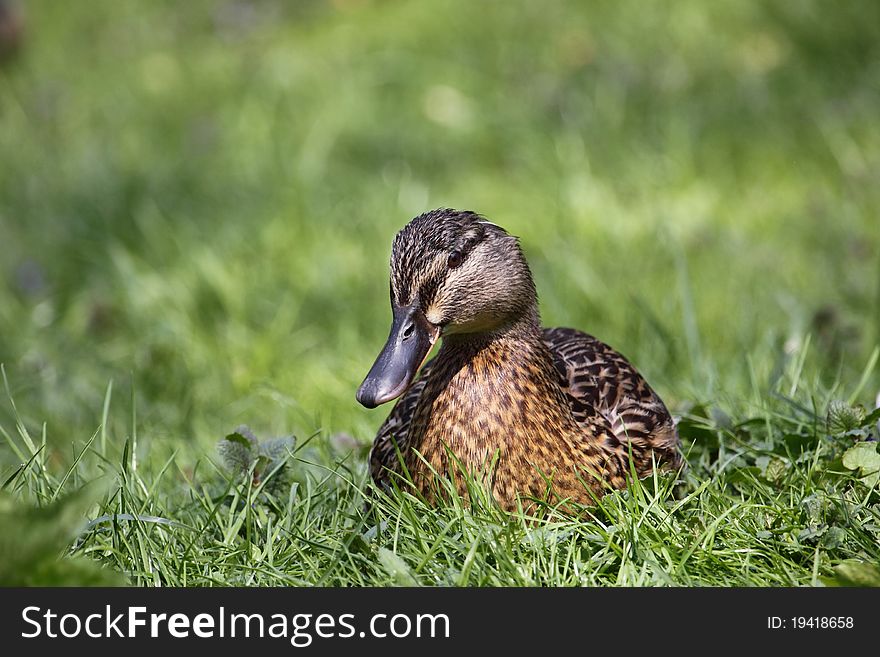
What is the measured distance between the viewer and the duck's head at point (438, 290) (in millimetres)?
2592

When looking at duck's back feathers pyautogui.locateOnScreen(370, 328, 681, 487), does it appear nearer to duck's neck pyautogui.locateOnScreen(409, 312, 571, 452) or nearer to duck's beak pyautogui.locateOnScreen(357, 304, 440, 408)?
duck's neck pyautogui.locateOnScreen(409, 312, 571, 452)

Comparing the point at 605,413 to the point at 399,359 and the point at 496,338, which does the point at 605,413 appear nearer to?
the point at 496,338

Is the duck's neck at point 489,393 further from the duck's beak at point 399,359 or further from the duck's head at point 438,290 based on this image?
the duck's beak at point 399,359

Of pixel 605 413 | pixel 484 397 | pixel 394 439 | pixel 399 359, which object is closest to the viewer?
pixel 399 359

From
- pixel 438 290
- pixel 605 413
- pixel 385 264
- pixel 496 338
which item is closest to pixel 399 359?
pixel 438 290

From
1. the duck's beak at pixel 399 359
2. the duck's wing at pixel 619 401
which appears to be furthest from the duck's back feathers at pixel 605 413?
the duck's beak at pixel 399 359

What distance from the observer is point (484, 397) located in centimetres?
276

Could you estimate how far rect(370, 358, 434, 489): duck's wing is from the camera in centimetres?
286

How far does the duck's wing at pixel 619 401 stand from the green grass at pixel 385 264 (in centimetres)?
12

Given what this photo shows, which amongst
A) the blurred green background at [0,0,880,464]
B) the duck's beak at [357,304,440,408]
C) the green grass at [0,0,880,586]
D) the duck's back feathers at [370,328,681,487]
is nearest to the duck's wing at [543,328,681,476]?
the duck's back feathers at [370,328,681,487]

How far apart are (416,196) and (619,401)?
8.82 ft

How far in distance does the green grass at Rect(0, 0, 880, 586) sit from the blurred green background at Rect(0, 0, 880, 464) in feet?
0.07

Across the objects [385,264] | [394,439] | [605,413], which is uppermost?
[385,264]
